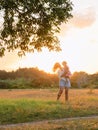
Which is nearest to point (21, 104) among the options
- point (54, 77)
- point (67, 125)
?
point (67, 125)

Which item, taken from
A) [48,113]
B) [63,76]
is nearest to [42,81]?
[63,76]

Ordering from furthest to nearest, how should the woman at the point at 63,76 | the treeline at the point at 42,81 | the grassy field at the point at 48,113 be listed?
the treeline at the point at 42,81 → the woman at the point at 63,76 → the grassy field at the point at 48,113

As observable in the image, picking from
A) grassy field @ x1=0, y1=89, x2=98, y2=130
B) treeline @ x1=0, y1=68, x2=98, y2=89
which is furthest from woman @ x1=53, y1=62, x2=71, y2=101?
treeline @ x1=0, y1=68, x2=98, y2=89

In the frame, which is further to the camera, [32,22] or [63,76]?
[63,76]

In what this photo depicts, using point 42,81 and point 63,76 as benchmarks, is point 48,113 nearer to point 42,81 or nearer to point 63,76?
point 63,76

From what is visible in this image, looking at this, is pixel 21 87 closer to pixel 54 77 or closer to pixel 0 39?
pixel 54 77

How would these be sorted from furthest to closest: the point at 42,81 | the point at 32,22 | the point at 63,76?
the point at 42,81, the point at 63,76, the point at 32,22

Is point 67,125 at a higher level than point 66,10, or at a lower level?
lower

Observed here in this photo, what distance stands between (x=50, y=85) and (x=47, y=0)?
118ft

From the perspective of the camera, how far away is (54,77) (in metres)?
62.8

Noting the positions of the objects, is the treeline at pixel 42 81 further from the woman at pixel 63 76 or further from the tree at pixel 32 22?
the tree at pixel 32 22

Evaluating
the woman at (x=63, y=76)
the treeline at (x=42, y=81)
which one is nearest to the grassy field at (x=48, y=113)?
the woman at (x=63, y=76)

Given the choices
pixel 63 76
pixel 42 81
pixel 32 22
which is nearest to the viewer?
pixel 32 22

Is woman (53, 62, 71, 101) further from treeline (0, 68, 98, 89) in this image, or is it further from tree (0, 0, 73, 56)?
treeline (0, 68, 98, 89)
